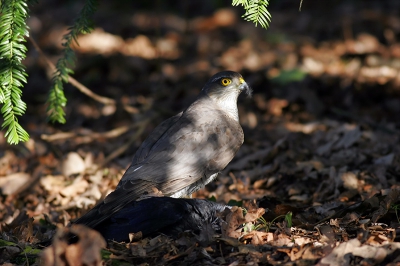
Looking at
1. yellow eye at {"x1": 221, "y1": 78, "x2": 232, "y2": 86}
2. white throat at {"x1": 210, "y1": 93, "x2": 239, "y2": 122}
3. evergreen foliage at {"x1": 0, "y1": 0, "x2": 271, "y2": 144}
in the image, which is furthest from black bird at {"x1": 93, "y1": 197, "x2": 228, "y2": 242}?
yellow eye at {"x1": 221, "y1": 78, "x2": 232, "y2": 86}

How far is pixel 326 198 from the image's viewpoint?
17.8 ft

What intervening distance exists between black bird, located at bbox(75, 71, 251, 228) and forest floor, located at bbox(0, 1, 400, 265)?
52cm

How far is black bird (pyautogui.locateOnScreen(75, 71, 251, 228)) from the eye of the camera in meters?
4.89

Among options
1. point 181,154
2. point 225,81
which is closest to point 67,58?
point 181,154

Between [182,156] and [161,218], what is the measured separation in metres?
1.34

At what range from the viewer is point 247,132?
323 inches

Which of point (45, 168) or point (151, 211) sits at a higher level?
point (45, 168)

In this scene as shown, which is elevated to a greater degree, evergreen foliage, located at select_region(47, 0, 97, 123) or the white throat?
evergreen foliage, located at select_region(47, 0, 97, 123)

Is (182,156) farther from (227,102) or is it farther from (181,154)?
(227,102)

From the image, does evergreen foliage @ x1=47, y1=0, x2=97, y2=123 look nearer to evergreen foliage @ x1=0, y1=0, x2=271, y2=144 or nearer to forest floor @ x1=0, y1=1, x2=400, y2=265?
evergreen foliage @ x1=0, y1=0, x2=271, y2=144

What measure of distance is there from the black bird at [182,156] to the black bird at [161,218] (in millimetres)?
257

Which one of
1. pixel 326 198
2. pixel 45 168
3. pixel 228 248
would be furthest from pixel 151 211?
pixel 45 168

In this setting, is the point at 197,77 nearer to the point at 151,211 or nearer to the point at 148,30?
the point at 148,30

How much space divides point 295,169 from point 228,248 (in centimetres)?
276
